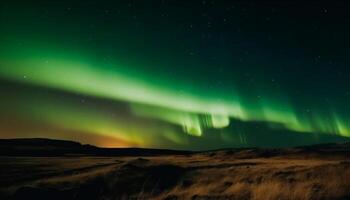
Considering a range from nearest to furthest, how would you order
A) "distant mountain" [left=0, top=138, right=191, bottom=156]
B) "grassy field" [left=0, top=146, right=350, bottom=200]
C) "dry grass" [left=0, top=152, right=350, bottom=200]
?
1. "dry grass" [left=0, top=152, right=350, bottom=200]
2. "grassy field" [left=0, top=146, right=350, bottom=200]
3. "distant mountain" [left=0, top=138, right=191, bottom=156]

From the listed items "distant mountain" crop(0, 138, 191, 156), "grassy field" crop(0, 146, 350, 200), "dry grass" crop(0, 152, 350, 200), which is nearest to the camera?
"dry grass" crop(0, 152, 350, 200)

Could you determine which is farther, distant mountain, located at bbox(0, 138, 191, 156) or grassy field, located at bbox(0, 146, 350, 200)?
distant mountain, located at bbox(0, 138, 191, 156)

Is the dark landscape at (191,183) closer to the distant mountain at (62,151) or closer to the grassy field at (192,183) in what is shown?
Result: the grassy field at (192,183)

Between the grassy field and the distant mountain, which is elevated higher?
the distant mountain

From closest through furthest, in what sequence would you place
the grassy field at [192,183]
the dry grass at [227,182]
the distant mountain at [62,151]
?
the dry grass at [227,182] → the grassy field at [192,183] → the distant mountain at [62,151]

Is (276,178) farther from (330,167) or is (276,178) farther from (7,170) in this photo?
(7,170)

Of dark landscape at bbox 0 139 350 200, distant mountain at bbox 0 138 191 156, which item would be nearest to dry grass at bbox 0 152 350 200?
dark landscape at bbox 0 139 350 200

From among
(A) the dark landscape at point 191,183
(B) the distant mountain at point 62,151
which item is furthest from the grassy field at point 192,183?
(B) the distant mountain at point 62,151

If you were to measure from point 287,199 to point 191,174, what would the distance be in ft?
38.4

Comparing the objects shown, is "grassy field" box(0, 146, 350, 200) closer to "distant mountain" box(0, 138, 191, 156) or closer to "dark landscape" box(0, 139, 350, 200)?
"dark landscape" box(0, 139, 350, 200)

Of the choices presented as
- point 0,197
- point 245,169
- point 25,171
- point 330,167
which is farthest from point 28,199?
point 330,167

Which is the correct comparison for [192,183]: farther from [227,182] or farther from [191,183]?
[227,182]

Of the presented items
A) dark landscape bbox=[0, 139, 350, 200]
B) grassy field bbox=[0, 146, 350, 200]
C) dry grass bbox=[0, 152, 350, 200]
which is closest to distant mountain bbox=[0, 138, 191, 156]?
dark landscape bbox=[0, 139, 350, 200]

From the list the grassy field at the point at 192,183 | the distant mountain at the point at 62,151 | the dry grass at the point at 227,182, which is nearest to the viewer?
the dry grass at the point at 227,182
